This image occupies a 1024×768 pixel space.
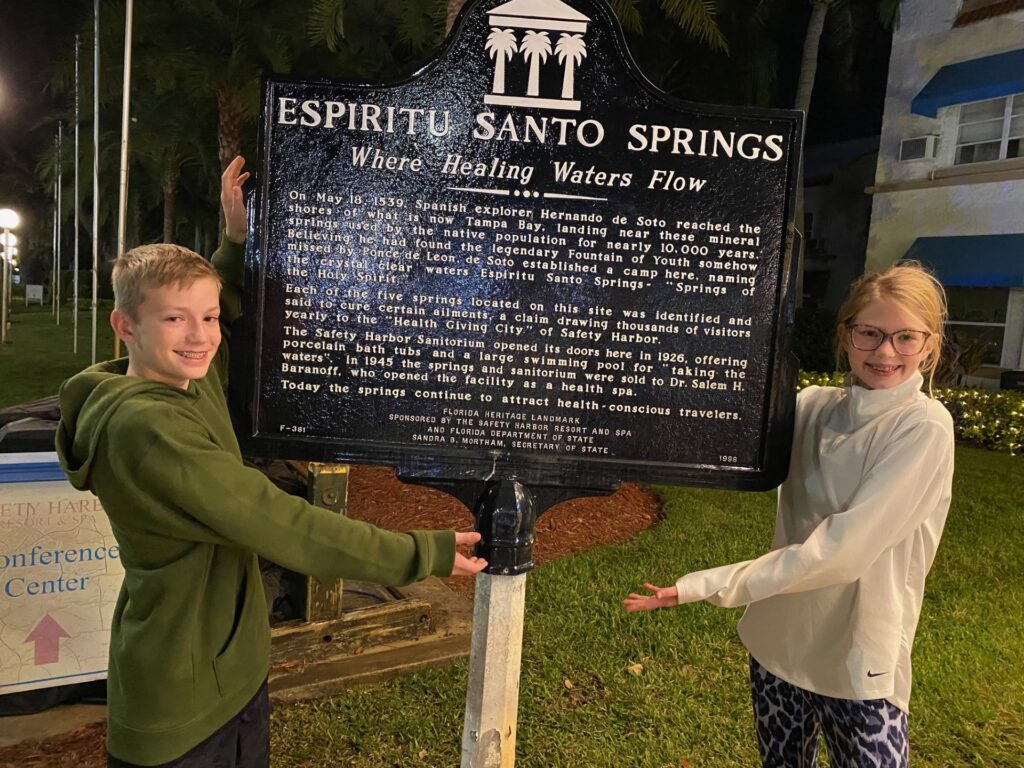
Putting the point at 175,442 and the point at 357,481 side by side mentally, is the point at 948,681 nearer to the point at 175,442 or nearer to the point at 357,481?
the point at 175,442

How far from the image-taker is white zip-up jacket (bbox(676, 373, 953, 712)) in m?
1.92

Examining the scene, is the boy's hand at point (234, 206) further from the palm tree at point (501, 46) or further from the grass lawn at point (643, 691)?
the grass lawn at point (643, 691)

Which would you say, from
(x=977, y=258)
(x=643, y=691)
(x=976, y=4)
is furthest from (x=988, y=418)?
(x=643, y=691)

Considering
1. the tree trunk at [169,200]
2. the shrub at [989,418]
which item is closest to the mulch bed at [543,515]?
the shrub at [989,418]

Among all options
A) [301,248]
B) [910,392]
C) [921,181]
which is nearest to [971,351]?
[921,181]

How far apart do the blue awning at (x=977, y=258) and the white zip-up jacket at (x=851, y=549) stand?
13957mm

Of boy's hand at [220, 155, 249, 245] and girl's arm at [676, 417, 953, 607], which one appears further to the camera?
boy's hand at [220, 155, 249, 245]

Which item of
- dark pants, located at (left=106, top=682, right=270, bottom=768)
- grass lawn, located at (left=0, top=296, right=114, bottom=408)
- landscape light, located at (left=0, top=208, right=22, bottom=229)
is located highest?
landscape light, located at (left=0, top=208, right=22, bottom=229)

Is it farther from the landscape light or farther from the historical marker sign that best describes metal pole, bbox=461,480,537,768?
the landscape light

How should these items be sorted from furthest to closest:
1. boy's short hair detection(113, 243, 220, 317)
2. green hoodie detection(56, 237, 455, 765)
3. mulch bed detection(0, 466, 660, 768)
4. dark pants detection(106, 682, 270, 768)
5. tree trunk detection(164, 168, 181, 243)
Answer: tree trunk detection(164, 168, 181, 243)
mulch bed detection(0, 466, 660, 768)
dark pants detection(106, 682, 270, 768)
boy's short hair detection(113, 243, 220, 317)
green hoodie detection(56, 237, 455, 765)

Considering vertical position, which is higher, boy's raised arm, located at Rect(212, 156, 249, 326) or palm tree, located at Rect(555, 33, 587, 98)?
palm tree, located at Rect(555, 33, 587, 98)

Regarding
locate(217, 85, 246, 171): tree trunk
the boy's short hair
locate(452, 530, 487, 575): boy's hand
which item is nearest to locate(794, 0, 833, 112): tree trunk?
locate(217, 85, 246, 171): tree trunk

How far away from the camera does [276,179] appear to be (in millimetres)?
2039

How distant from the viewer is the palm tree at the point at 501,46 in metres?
1.98
